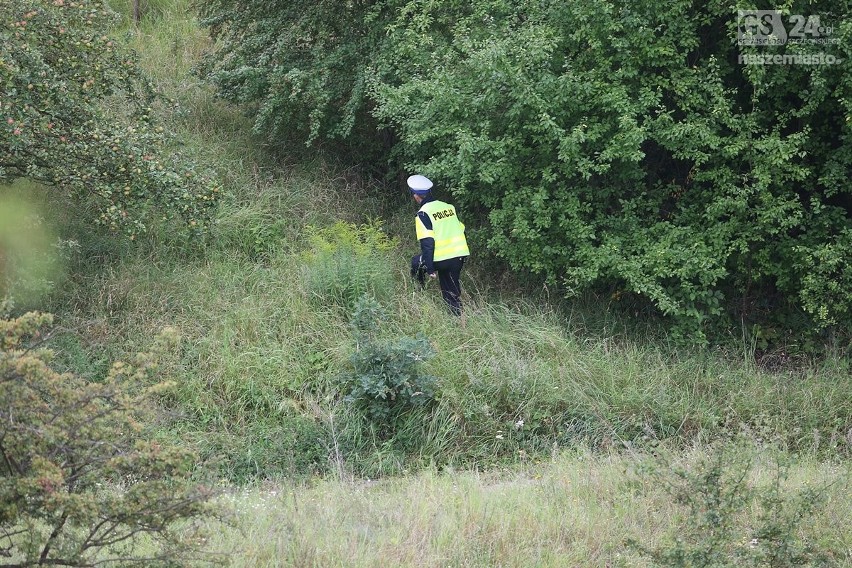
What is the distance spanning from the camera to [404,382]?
26.7ft

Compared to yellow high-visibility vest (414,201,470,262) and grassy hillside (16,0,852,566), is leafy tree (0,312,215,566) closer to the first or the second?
grassy hillside (16,0,852,566)

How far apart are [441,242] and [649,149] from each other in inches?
112

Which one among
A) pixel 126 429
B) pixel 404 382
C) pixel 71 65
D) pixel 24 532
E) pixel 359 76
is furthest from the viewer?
pixel 359 76

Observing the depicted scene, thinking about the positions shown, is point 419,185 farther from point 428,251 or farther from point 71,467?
point 71,467

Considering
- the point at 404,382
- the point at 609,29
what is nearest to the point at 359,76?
the point at 609,29

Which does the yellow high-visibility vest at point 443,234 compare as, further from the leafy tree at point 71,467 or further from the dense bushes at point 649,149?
the leafy tree at point 71,467

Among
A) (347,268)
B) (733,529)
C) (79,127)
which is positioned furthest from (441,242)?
(733,529)

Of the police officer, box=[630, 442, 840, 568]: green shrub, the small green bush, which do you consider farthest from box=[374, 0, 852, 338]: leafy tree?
box=[630, 442, 840, 568]: green shrub

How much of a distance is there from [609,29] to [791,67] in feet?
6.19

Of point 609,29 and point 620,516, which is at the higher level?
point 609,29

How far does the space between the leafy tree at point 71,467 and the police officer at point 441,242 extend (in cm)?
539

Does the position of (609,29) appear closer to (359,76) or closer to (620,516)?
(359,76)

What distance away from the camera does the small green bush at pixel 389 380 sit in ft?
26.9

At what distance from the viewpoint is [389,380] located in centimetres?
821
